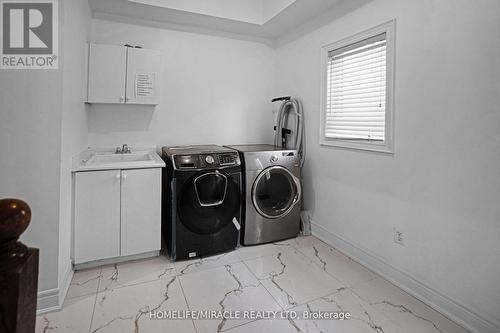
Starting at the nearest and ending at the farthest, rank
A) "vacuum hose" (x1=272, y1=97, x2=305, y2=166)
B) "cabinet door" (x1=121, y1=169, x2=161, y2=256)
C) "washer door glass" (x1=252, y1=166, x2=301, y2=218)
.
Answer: "cabinet door" (x1=121, y1=169, x2=161, y2=256) < "washer door glass" (x1=252, y1=166, x2=301, y2=218) < "vacuum hose" (x1=272, y1=97, x2=305, y2=166)

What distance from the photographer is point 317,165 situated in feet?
9.89

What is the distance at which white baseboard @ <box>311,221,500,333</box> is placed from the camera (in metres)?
1.67

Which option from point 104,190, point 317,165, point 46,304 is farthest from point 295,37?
point 46,304

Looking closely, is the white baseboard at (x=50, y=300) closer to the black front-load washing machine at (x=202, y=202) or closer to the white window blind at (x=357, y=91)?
the black front-load washing machine at (x=202, y=202)

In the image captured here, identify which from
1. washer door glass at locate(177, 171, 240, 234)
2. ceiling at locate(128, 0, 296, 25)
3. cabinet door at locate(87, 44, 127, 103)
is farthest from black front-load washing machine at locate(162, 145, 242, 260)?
ceiling at locate(128, 0, 296, 25)

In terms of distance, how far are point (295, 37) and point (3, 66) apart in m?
2.75

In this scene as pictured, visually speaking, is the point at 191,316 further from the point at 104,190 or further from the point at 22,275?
the point at 22,275

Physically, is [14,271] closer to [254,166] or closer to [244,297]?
[244,297]

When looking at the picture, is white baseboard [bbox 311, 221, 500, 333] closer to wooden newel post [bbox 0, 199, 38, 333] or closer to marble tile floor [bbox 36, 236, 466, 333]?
marble tile floor [bbox 36, 236, 466, 333]

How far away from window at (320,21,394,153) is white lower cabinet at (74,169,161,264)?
1.75 metres

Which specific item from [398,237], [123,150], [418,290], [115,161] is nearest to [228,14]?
[123,150]

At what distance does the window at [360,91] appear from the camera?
220cm

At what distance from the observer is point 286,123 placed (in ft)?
11.4

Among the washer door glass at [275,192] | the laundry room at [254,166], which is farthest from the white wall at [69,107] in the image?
the washer door glass at [275,192]
